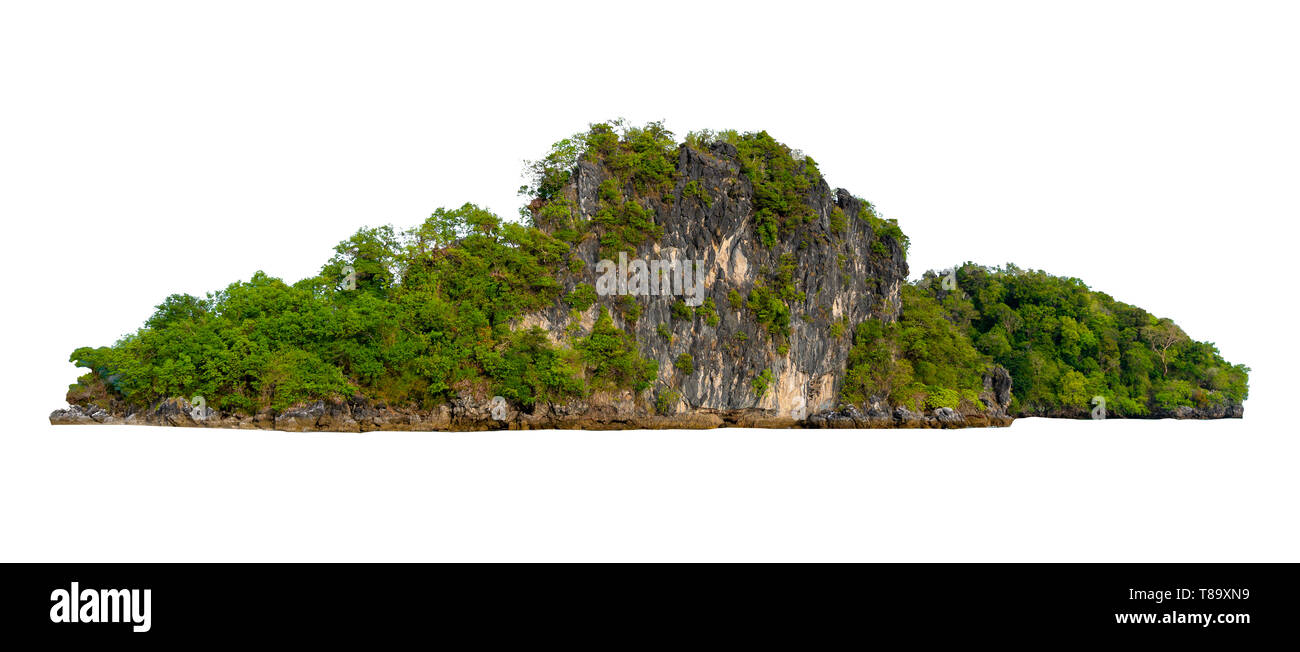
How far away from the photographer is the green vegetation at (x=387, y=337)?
2711 centimetres

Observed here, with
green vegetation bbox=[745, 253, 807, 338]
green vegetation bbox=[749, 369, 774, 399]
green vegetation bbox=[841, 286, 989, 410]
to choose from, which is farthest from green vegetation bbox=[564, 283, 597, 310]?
green vegetation bbox=[841, 286, 989, 410]

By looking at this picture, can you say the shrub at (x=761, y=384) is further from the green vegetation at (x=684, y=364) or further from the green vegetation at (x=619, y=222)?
the green vegetation at (x=619, y=222)

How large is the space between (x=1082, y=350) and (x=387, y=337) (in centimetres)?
3896

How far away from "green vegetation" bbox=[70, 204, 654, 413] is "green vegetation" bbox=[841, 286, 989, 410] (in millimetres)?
12082

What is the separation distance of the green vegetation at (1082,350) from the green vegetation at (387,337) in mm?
25434

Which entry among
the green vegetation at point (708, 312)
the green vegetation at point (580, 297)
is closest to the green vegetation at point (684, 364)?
the green vegetation at point (708, 312)

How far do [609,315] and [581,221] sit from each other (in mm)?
4024

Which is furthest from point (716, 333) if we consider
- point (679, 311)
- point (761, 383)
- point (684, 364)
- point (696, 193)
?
point (696, 193)

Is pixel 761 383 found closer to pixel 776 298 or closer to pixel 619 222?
pixel 776 298

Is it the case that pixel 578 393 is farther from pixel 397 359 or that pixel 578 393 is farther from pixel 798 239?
pixel 798 239

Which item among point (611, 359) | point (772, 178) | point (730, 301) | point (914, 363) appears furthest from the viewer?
point (914, 363)

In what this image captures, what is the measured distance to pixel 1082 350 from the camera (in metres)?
46.6

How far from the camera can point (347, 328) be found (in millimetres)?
28203

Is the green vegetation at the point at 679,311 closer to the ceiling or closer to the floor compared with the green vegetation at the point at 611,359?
closer to the ceiling
